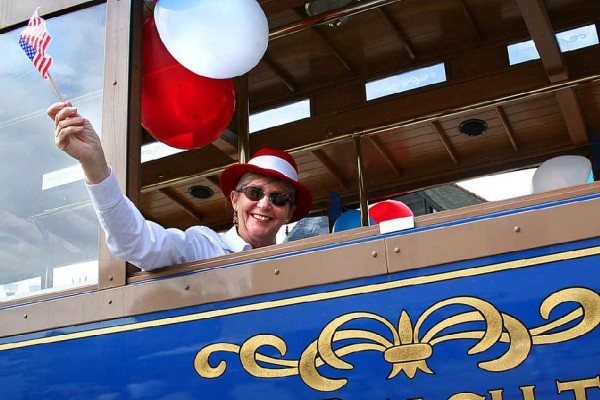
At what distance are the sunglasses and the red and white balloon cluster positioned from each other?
258mm

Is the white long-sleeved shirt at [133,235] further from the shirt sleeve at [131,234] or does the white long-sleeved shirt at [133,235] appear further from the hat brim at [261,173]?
the hat brim at [261,173]

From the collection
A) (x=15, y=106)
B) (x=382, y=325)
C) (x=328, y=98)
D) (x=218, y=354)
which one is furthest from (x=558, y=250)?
(x=328, y=98)

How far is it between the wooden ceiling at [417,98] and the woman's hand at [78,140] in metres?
1.32

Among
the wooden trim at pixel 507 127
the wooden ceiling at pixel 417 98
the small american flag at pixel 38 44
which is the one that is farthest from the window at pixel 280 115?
the small american flag at pixel 38 44

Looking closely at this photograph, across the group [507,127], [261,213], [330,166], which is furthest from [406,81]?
[261,213]

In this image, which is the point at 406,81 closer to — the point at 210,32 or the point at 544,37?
the point at 544,37

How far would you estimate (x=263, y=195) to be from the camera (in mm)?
2742

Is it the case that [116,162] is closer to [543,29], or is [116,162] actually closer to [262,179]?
[262,179]

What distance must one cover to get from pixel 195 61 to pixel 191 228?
1.76 feet

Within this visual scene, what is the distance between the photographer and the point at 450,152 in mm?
4164

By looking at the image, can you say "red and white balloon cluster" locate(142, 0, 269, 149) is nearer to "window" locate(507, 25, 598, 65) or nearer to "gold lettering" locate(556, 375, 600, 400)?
"gold lettering" locate(556, 375, 600, 400)

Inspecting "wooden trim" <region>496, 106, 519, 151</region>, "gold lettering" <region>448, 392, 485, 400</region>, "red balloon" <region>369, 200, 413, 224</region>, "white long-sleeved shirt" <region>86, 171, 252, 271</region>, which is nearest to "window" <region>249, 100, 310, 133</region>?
"red balloon" <region>369, 200, 413, 224</region>

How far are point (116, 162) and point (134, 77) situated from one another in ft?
0.93

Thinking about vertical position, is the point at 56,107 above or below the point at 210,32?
below
